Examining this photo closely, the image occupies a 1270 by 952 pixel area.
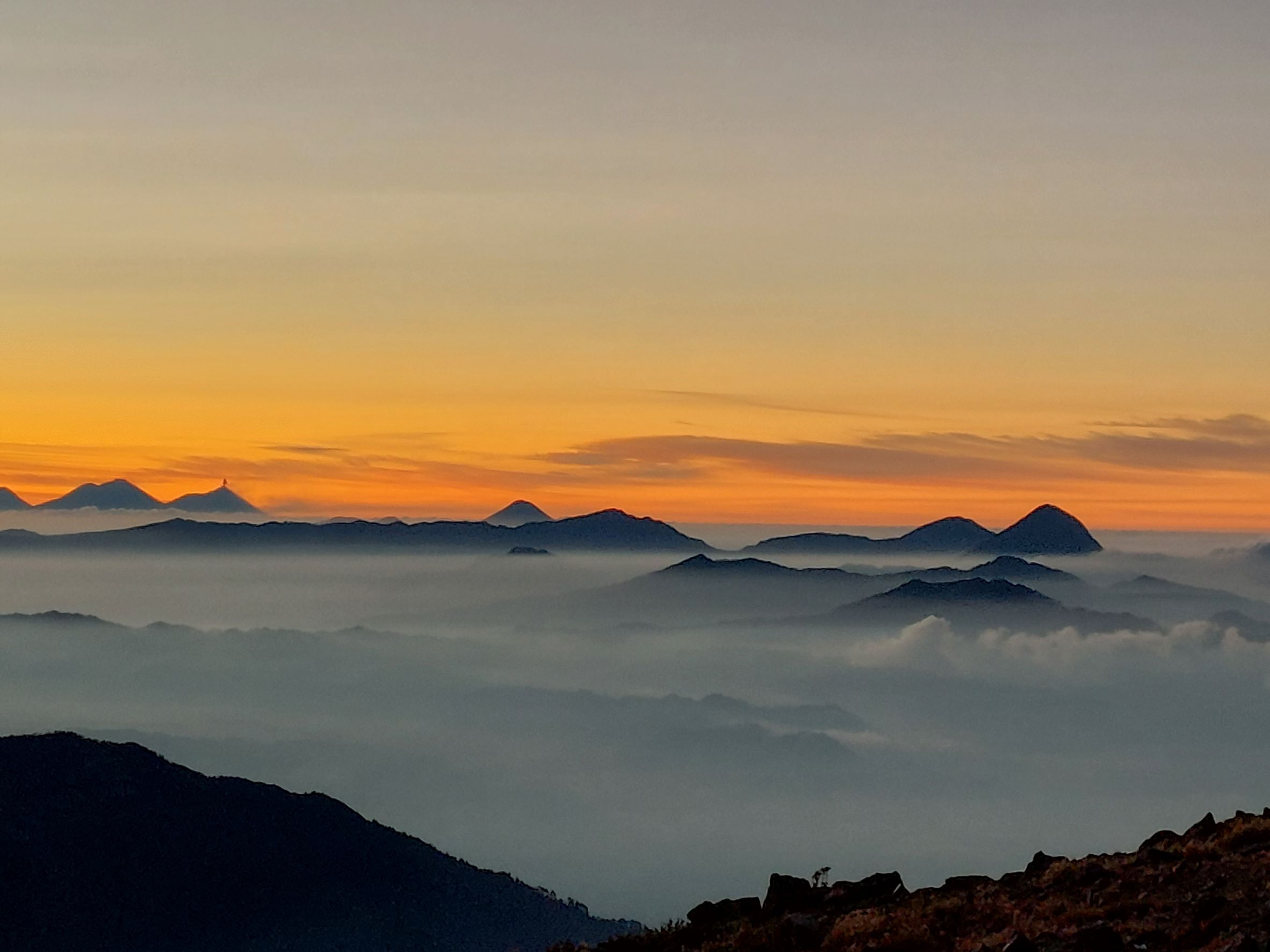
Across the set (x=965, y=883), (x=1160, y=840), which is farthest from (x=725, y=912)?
(x=1160, y=840)

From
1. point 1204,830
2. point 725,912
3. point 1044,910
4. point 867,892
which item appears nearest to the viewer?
point 1044,910

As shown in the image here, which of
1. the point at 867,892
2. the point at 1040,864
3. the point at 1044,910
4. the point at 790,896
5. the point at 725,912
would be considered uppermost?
the point at 1044,910

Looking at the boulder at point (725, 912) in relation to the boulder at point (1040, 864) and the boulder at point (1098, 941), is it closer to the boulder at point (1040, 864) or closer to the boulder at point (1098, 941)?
the boulder at point (1040, 864)

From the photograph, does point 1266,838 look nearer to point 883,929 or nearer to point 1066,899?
point 1066,899

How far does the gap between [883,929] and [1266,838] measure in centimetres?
766

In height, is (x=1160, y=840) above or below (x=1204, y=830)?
below

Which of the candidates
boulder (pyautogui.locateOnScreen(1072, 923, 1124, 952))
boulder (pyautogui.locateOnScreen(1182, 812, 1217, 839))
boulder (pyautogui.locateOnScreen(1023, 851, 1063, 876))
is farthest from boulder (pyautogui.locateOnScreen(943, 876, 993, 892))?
boulder (pyautogui.locateOnScreen(1072, 923, 1124, 952))

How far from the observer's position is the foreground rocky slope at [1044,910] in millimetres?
19609

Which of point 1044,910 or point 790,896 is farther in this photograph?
point 790,896

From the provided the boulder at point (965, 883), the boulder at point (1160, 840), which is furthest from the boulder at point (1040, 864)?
the boulder at point (1160, 840)

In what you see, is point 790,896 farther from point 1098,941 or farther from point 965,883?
point 1098,941

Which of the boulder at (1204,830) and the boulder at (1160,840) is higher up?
the boulder at (1204,830)

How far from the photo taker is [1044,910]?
2233 cm

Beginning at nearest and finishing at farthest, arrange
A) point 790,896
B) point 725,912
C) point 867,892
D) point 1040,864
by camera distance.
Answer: point 867,892, point 725,912, point 790,896, point 1040,864
